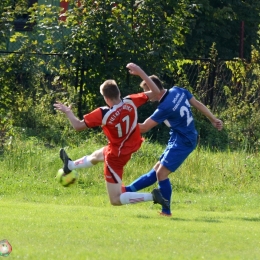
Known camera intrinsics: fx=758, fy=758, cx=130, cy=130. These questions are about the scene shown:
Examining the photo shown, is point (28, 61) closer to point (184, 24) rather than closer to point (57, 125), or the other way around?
point (57, 125)

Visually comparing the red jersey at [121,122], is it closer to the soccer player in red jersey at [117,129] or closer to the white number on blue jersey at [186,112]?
the soccer player in red jersey at [117,129]

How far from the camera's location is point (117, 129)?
9969 mm

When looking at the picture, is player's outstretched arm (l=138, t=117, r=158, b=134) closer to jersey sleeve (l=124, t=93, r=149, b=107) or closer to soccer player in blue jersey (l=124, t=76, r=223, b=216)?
soccer player in blue jersey (l=124, t=76, r=223, b=216)

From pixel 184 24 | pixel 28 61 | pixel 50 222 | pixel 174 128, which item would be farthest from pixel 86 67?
pixel 50 222

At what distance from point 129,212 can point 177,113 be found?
5.08 ft

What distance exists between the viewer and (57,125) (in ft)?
58.4

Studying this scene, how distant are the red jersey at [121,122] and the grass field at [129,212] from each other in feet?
3.10

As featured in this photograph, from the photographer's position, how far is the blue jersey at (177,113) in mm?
10297

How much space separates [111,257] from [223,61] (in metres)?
12.7

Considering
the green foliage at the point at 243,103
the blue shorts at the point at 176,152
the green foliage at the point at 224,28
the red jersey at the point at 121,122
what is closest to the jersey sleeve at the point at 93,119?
the red jersey at the point at 121,122

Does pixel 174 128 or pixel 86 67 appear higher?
pixel 174 128

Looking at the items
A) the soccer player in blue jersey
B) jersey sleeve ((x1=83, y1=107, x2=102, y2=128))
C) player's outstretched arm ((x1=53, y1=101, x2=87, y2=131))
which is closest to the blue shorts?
the soccer player in blue jersey

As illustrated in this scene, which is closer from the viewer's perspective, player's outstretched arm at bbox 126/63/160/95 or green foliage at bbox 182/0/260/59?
player's outstretched arm at bbox 126/63/160/95

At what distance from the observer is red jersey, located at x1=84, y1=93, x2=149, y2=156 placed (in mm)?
9836
